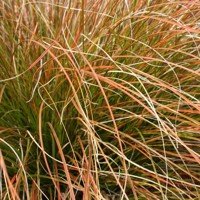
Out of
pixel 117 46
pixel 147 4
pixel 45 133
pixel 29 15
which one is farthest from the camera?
pixel 29 15

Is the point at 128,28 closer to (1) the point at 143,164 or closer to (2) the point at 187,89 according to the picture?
(2) the point at 187,89

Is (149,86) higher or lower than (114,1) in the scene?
lower

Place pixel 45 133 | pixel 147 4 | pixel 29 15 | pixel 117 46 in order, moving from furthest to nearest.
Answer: pixel 29 15, pixel 147 4, pixel 117 46, pixel 45 133

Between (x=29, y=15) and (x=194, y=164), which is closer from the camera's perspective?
(x=194, y=164)

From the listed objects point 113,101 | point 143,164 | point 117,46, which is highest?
point 117,46

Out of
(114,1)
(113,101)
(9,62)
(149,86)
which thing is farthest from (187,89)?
(9,62)

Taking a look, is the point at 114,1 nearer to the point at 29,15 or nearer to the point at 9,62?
the point at 29,15

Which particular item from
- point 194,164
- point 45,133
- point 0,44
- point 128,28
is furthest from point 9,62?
point 194,164

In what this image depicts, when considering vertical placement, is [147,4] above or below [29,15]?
above

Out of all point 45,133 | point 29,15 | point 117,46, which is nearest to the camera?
point 45,133
